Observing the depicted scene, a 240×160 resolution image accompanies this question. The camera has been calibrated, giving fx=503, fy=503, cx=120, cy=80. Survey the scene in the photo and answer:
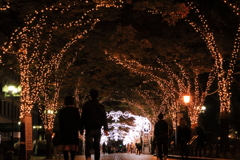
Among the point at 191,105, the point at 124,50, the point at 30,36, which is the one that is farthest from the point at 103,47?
the point at 191,105

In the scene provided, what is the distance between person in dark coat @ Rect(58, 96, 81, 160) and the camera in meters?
10.7

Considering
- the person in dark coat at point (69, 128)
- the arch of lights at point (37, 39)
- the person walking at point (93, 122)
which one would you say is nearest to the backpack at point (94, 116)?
the person walking at point (93, 122)

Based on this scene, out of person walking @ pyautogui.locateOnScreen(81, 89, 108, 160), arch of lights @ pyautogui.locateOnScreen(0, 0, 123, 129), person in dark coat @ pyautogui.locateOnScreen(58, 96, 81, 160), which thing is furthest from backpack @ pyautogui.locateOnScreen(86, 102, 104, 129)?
arch of lights @ pyautogui.locateOnScreen(0, 0, 123, 129)

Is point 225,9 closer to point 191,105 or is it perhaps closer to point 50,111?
point 191,105

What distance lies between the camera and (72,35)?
79.9ft

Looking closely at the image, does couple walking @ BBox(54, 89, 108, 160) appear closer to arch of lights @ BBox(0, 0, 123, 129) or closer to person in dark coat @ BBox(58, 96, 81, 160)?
person in dark coat @ BBox(58, 96, 81, 160)

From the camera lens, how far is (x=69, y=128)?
35.2 ft

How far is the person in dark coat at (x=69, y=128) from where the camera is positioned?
1068 centimetres

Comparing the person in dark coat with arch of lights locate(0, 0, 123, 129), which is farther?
arch of lights locate(0, 0, 123, 129)

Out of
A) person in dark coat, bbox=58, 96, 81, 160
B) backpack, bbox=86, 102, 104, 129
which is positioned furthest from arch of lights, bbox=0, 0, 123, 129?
person in dark coat, bbox=58, 96, 81, 160

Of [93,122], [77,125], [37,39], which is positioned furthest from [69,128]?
[37,39]

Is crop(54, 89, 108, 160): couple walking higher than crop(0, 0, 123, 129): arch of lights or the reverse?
the reverse

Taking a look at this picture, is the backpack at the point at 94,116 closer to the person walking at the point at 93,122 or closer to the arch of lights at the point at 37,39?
the person walking at the point at 93,122

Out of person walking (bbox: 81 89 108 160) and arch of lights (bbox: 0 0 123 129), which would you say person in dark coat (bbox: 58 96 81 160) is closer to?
person walking (bbox: 81 89 108 160)
